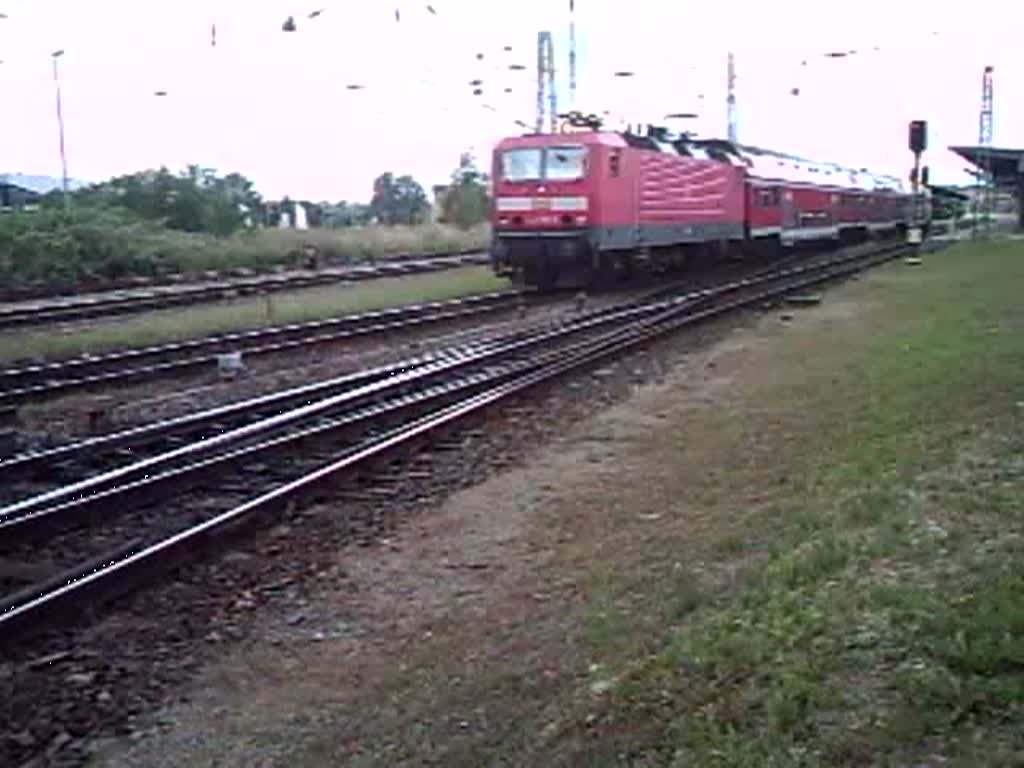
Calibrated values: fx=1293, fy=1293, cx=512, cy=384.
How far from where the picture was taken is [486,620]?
642cm

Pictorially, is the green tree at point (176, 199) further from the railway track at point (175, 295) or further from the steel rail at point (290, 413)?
the steel rail at point (290, 413)

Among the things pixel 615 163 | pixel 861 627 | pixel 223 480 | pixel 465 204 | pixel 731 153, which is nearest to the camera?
pixel 861 627

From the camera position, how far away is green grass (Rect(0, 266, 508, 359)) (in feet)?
59.1

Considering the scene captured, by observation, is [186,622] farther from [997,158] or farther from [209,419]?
[997,158]

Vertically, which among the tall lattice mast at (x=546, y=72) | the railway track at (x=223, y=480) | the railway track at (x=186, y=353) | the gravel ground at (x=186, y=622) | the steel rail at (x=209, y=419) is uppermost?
the tall lattice mast at (x=546, y=72)

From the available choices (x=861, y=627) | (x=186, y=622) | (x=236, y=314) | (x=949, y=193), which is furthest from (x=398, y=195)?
(x=861, y=627)

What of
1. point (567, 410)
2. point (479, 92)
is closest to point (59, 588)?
point (567, 410)

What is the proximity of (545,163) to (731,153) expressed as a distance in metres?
10.4

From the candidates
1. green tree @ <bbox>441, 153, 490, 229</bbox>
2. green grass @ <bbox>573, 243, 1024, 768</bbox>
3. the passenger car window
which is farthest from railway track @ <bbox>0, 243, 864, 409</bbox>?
green tree @ <bbox>441, 153, 490, 229</bbox>

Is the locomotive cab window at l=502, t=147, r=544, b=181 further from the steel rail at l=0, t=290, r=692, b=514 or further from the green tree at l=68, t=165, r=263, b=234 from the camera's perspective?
the green tree at l=68, t=165, r=263, b=234

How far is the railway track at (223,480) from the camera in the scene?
6887mm

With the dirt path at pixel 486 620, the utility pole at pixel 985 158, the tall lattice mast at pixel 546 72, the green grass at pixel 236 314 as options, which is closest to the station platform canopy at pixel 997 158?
the utility pole at pixel 985 158

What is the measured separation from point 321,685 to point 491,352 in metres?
10.8

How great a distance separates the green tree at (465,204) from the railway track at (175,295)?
25.5 m
